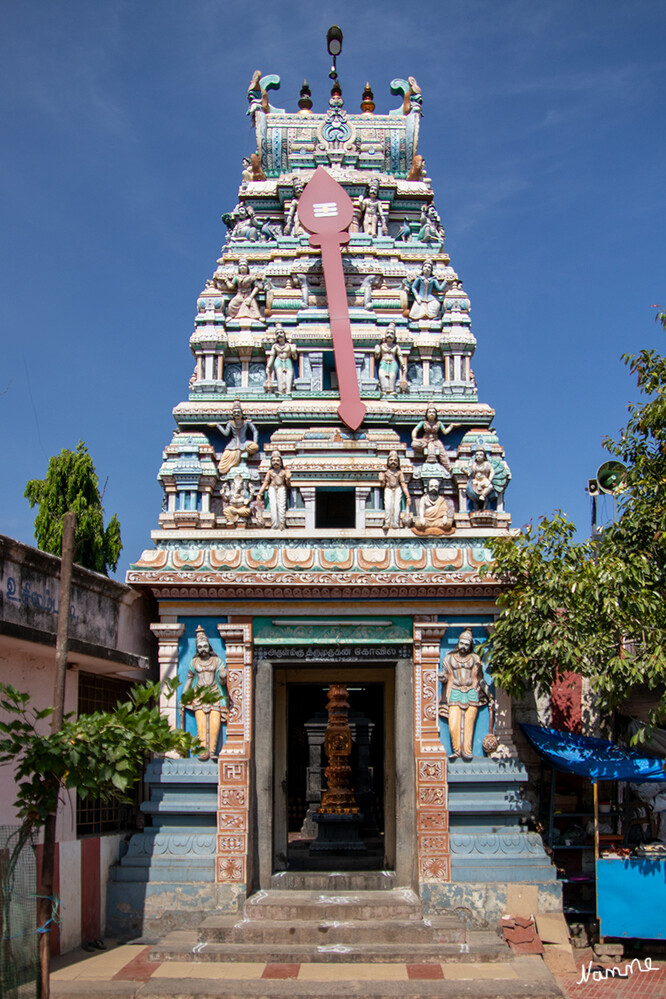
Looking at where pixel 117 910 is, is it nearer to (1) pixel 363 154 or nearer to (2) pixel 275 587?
(2) pixel 275 587

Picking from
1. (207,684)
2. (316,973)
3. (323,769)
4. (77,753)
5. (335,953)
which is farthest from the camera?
(323,769)

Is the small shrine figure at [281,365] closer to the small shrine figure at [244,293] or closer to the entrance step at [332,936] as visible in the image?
the small shrine figure at [244,293]

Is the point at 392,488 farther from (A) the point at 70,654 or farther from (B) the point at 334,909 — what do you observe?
(B) the point at 334,909

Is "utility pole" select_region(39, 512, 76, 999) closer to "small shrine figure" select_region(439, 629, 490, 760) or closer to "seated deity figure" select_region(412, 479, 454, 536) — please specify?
"small shrine figure" select_region(439, 629, 490, 760)

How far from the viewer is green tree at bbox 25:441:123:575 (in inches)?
945

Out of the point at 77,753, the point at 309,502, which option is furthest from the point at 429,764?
the point at 77,753

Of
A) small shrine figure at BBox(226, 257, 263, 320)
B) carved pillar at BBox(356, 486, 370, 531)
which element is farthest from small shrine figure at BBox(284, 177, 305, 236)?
carved pillar at BBox(356, 486, 370, 531)

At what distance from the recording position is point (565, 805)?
50.1 feet

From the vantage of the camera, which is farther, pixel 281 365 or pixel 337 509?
pixel 337 509

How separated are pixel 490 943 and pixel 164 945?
14.4ft

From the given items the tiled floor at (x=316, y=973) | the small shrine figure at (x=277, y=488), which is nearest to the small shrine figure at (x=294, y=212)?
the small shrine figure at (x=277, y=488)

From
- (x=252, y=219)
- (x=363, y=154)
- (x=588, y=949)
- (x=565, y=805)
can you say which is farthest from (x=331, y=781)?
(x=363, y=154)

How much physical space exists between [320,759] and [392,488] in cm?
1030

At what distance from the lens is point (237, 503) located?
17.0 metres
